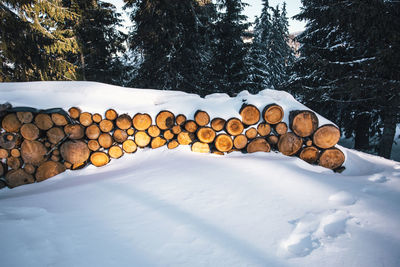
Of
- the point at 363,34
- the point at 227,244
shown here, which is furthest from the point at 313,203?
the point at 363,34

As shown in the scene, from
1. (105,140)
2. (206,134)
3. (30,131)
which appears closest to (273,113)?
A: (206,134)

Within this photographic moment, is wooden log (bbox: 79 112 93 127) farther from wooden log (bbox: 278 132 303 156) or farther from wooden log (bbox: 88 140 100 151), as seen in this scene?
wooden log (bbox: 278 132 303 156)

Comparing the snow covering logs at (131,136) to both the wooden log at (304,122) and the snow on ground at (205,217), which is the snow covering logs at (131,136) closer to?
the wooden log at (304,122)

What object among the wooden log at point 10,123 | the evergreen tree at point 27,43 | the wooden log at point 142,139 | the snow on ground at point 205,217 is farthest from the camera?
the evergreen tree at point 27,43

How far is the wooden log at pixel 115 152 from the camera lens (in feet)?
11.2

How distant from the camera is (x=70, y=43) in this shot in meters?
6.45

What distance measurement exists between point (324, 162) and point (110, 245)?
3.63 m

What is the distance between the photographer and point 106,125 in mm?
3312

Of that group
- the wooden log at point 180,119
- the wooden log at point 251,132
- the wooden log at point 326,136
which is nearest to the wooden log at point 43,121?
the wooden log at point 180,119

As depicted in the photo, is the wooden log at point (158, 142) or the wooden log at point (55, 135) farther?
the wooden log at point (158, 142)

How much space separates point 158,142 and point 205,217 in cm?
212

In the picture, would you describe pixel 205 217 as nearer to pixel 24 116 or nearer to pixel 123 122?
pixel 123 122

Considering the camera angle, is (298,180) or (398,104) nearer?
(298,180)

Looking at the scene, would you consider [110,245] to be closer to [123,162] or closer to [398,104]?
[123,162]
